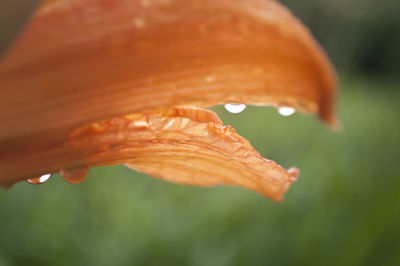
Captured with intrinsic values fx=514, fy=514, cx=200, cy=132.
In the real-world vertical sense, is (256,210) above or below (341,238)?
above

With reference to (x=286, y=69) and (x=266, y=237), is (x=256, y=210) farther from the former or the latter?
(x=286, y=69)

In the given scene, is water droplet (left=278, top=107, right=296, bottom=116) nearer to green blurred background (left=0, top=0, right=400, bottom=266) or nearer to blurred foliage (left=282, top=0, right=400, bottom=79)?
green blurred background (left=0, top=0, right=400, bottom=266)

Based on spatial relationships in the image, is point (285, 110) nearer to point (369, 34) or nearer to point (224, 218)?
point (224, 218)

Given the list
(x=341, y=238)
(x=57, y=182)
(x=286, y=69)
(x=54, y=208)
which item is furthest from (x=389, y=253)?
(x=286, y=69)

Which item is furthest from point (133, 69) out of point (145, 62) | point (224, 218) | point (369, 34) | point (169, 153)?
point (369, 34)

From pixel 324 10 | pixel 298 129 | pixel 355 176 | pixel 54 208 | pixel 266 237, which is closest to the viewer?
pixel 266 237

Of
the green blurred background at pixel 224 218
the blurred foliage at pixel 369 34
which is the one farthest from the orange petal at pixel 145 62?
the blurred foliage at pixel 369 34
